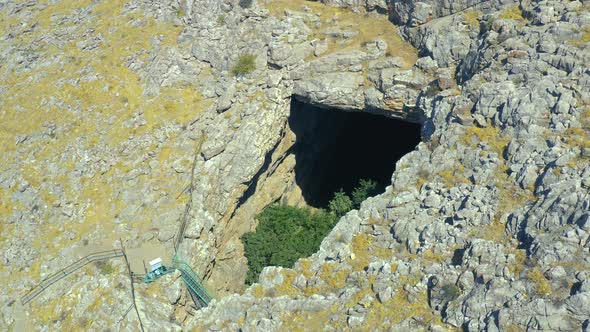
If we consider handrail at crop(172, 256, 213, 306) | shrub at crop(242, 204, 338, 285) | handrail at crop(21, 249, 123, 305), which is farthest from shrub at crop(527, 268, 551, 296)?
handrail at crop(21, 249, 123, 305)

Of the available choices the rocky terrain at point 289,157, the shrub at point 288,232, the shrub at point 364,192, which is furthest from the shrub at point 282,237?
the shrub at point 364,192

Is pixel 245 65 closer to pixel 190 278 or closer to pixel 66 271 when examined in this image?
pixel 190 278

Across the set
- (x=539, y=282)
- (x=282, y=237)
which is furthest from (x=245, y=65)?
(x=539, y=282)

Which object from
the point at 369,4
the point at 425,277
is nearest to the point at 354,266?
the point at 425,277

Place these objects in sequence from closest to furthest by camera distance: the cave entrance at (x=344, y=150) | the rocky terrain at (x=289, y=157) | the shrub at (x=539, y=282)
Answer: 1. the shrub at (x=539, y=282)
2. the rocky terrain at (x=289, y=157)
3. the cave entrance at (x=344, y=150)

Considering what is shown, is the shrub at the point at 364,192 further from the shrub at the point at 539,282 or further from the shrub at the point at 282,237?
the shrub at the point at 539,282

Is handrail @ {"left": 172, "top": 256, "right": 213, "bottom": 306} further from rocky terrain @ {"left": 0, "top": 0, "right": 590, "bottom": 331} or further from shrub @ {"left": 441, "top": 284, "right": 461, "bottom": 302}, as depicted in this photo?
shrub @ {"left": 441, "top": 284, "right": 461, "bottom": 302}

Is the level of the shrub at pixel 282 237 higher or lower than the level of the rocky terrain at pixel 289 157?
→ lower
